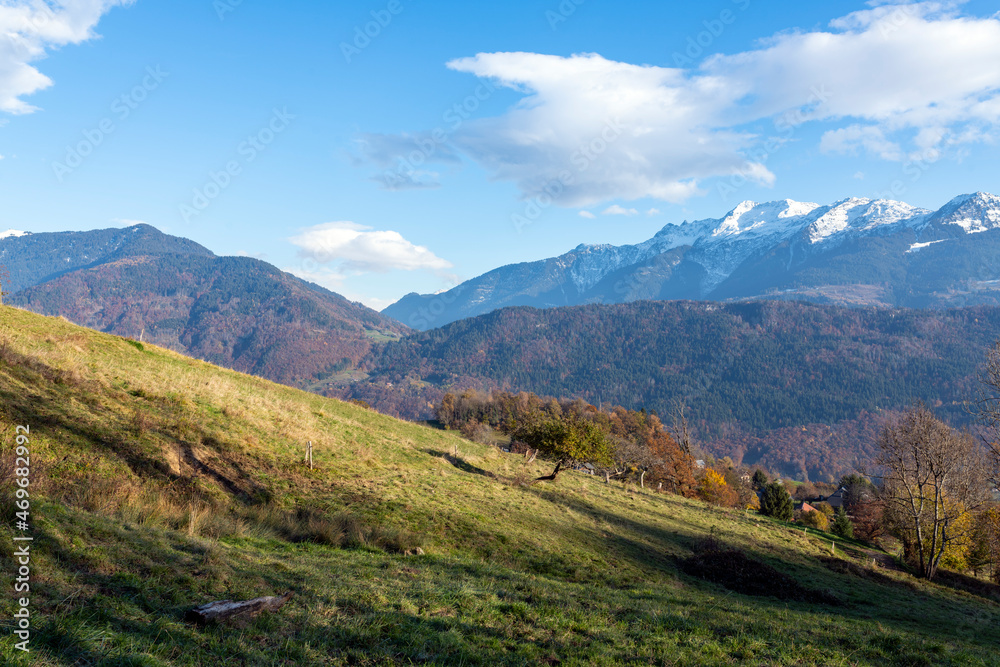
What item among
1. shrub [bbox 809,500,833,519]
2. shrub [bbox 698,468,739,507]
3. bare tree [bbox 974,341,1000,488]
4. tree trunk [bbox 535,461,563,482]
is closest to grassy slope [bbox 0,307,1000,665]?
tree trunk [bbox 535,461,563,482]

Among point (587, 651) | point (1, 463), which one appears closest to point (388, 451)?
point (1, 463)

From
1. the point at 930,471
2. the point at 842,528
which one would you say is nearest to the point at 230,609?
the point at 930,471

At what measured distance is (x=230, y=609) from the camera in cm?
716

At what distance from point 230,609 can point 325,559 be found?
19.0 ft

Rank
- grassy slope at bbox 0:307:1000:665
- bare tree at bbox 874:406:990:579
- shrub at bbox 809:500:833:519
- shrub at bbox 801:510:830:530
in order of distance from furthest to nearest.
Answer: shrub at bbox 809:500:833:519, shrub at bbox 801:510:830:530, bare tree at bbox 874:406:990:579, grassy slope at bbox 0:307:1000:665

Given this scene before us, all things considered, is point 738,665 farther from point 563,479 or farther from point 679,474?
point 679,474

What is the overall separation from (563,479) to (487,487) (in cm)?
1241

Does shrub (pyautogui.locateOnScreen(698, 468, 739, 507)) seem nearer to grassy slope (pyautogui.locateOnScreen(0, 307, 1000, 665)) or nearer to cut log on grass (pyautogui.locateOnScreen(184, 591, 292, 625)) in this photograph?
grassy slope (pyautogui.locateOnScreen(0, 307, 1000, 665))

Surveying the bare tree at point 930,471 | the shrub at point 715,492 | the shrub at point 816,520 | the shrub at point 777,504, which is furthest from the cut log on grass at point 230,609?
the shrub at point 816,520

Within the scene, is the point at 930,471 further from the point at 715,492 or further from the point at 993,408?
the point at 715,492

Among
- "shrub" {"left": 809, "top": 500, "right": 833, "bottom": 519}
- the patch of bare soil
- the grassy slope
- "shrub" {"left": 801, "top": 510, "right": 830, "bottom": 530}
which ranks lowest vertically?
"shrub" {"left": 809, "top": 500, "right": 833, "bottom": 519}

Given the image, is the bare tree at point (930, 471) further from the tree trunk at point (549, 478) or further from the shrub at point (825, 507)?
the shrub at point (825, 507)

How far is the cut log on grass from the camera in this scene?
6883mm

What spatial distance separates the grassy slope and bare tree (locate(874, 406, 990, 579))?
709 cm
